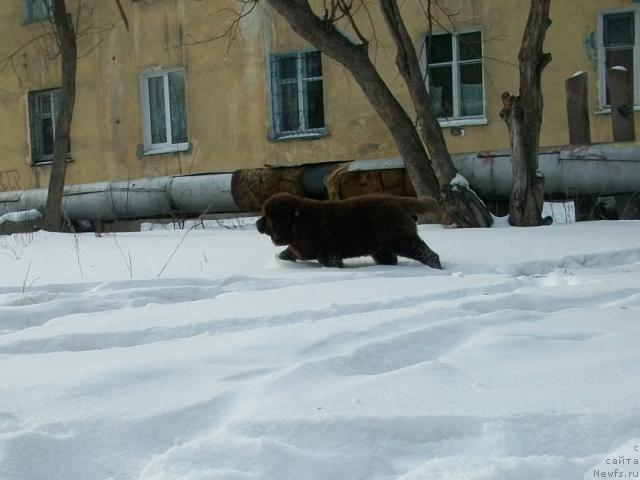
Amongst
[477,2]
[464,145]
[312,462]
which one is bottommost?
[312,462]

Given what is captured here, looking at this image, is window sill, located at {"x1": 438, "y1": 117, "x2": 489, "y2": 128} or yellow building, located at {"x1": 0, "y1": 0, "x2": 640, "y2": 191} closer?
yellow building, located at {"x1": 0, "y1": 0, "x2": 640, "y2": 191}

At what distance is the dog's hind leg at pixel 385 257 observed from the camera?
19.1 feet

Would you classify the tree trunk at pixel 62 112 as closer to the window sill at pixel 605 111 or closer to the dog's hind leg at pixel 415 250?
the dog's hind leg at pixel 415 250

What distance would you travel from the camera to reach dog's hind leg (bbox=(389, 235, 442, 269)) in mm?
5617

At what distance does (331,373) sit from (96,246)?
5.34 m

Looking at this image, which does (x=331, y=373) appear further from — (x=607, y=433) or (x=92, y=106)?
(x=92, y=106)

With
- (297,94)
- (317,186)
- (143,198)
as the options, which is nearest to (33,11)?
(297,94)

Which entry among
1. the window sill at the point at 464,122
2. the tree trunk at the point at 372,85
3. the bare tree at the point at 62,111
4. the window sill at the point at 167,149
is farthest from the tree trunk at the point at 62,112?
the window sill at the point at 464,122

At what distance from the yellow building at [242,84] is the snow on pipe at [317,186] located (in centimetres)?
332

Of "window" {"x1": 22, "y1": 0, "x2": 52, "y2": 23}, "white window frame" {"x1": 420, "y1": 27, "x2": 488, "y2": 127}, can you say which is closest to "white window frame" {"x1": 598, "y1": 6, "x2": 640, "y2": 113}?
"white window frame" {"x1": 420, "y1": 27, "x2": 488, "y2": 127}

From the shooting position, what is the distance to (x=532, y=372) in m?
2.52

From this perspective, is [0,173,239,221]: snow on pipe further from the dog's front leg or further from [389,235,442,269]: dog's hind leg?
[389,235,442,269]: dog's hind leg

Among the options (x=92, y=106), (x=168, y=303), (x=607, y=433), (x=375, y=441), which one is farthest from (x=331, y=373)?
(x=92, y=106)

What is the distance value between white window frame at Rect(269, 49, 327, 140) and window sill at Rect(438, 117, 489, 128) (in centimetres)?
240
